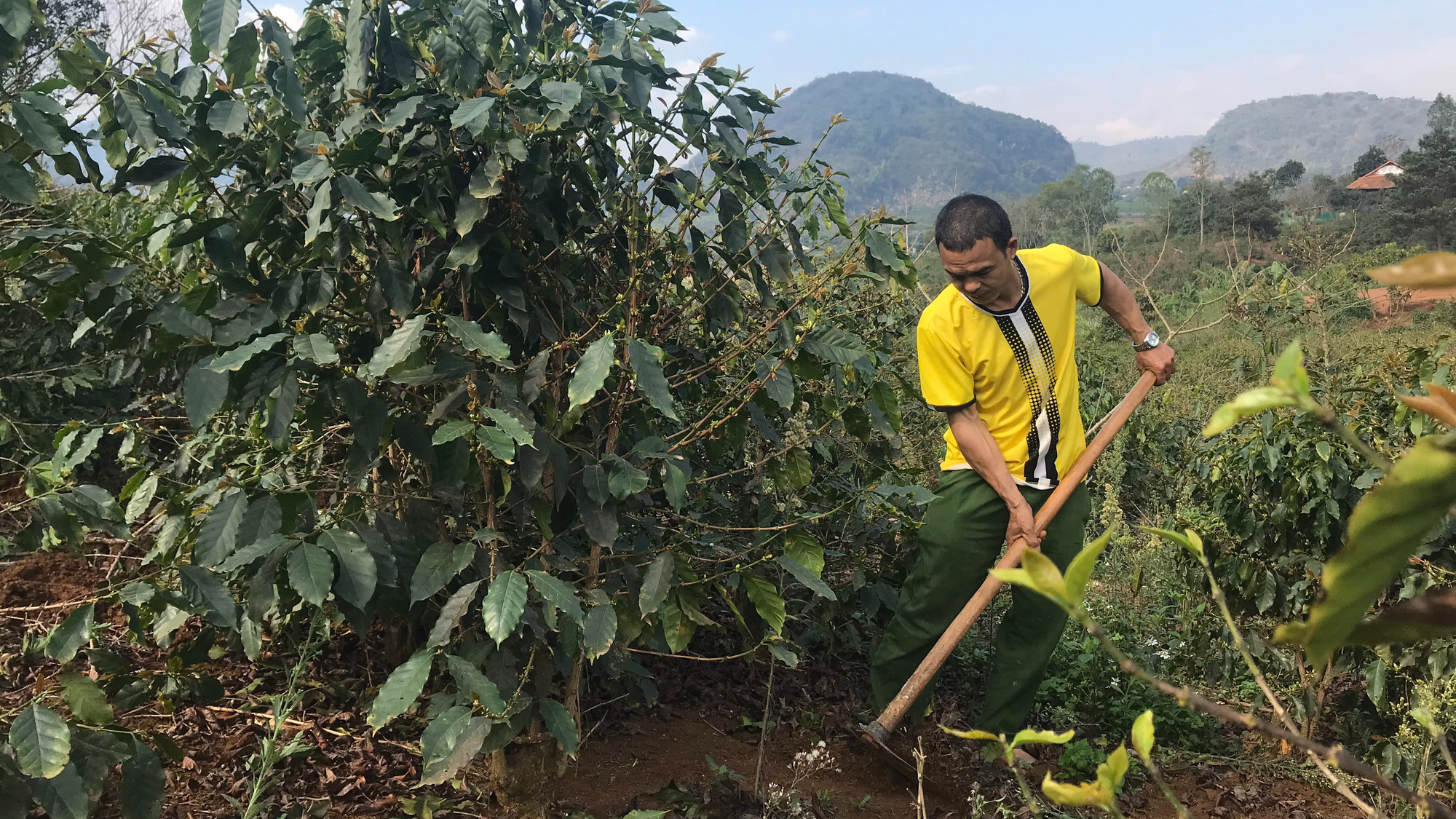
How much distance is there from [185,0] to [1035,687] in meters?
3.01

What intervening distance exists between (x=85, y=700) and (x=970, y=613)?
2204mm

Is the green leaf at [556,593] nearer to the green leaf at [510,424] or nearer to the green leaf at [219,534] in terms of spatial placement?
the green leaf at [510,424]

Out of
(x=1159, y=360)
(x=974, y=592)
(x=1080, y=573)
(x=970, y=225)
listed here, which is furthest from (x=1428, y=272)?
(x=1159, y=360)

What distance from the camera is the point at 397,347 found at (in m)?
1.80

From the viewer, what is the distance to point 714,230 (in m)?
2.36

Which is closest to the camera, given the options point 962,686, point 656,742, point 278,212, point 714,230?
point 278,212

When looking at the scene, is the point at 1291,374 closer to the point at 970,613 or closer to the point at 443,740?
the point at 443,740

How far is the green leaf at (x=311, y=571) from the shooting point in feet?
5.79

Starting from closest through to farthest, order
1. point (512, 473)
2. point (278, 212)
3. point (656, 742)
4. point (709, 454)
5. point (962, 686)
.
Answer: point (278, 212) < point (512, 473) < point (709, 454) < point (656, 742) < point (962, 686)

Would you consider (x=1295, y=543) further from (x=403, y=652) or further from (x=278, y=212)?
(x=278, y=212)

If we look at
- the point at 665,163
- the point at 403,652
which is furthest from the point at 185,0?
the point at 403,652

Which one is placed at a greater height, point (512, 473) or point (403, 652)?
point (512, 473)

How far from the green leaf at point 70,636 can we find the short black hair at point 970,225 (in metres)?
2.28

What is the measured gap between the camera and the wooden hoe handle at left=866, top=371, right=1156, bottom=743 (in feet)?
9.26
